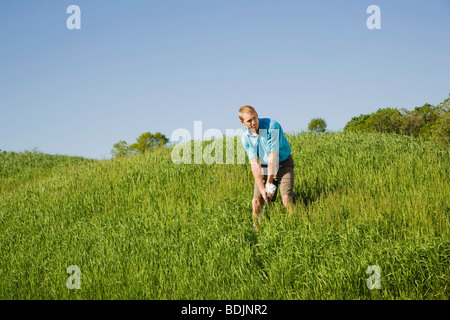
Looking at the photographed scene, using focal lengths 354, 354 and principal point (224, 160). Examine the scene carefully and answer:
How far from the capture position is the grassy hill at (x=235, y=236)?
15.9 feet

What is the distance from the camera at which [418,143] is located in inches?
507

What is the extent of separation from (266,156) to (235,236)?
1545 mm

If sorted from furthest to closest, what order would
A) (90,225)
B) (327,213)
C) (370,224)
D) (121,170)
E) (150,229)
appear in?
(121,170)
(90,225)
(150,229)
(327,213)
(370,224)

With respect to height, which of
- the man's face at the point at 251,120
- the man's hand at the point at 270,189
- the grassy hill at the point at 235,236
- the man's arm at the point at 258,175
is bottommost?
the grassy hill at the point at 235,236

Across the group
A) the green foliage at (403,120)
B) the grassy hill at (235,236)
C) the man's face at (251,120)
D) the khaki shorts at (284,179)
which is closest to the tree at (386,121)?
the green foliage at (403,120)

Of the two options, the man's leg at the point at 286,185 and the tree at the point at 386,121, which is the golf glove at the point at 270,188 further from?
the tree at the point at 386,121

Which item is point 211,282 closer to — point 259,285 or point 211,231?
point 259,285

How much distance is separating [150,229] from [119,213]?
1.86 metres

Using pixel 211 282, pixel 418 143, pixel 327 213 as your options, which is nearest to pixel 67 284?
pixel 211 282

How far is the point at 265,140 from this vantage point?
6.24 m

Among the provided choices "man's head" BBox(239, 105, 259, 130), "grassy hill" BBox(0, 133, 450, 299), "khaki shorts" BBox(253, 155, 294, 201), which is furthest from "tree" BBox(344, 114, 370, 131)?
"man's head" BBox(239, 105, 259, 130)

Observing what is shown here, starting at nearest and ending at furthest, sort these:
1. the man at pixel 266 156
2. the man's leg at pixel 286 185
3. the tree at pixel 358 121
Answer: the man at pixel 266 156
the man's leg at pixel 286 185
the tree at pixel 358 121

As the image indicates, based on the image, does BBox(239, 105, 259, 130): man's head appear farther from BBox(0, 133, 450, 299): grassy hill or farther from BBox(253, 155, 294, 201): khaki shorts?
BBox(0, 133, 450, 299): grassy hill
